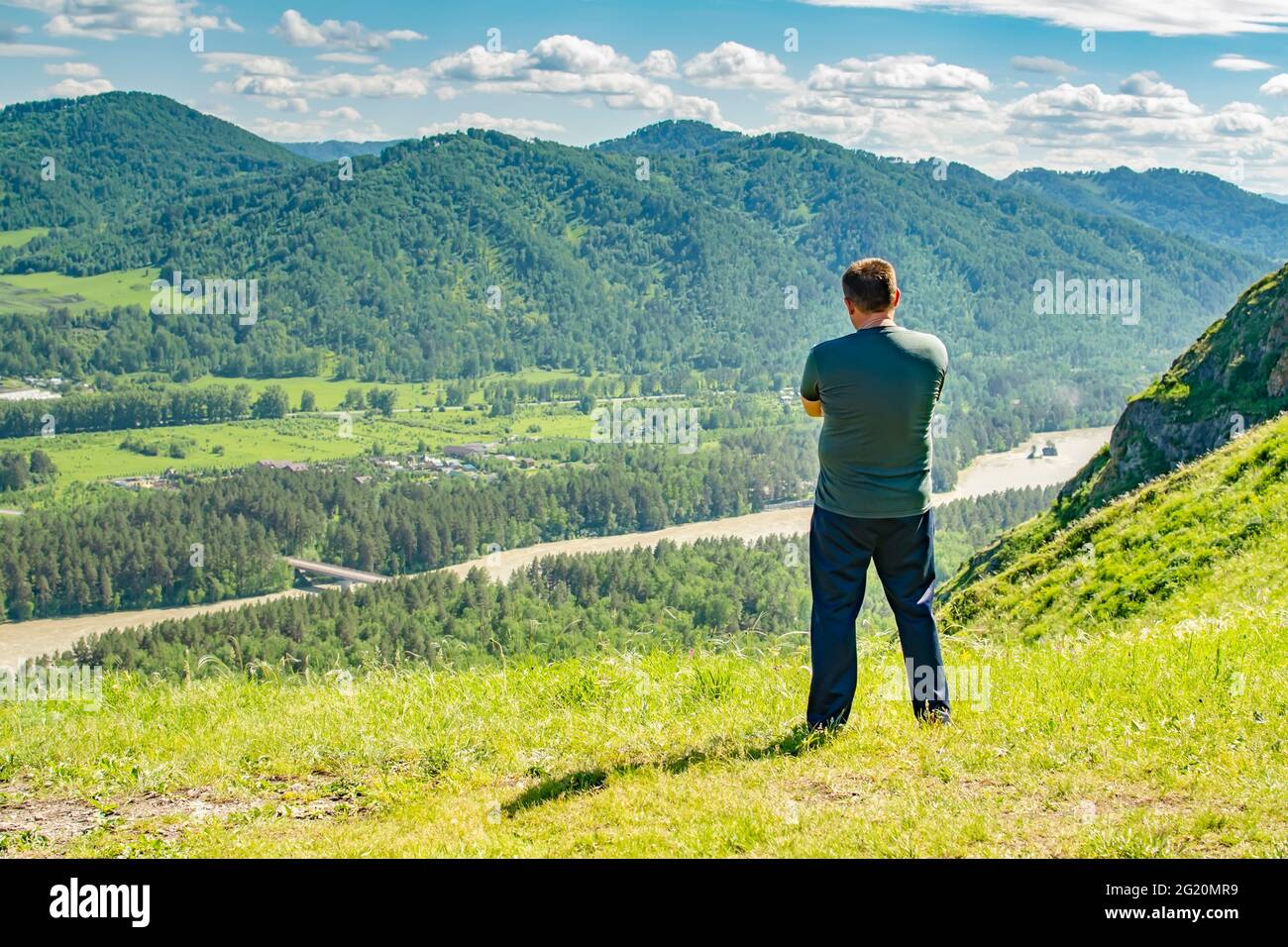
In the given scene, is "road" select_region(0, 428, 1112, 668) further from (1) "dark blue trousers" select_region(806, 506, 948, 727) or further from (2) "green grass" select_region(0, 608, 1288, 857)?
(1) "dark blue trousers" select_region(806, 506, 948, 727)

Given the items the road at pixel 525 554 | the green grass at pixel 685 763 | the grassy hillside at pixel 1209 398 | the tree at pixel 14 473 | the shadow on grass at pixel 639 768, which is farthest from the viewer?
the tree at pixel 14 473

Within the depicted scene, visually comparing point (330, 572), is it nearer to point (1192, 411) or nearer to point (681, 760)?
point (1192, 411)

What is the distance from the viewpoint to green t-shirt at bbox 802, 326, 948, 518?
25.5 ft

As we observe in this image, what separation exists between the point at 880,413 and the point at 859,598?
1390 millimetres

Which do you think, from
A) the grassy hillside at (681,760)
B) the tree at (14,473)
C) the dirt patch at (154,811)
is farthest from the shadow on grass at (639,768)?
the tree at (14,473)

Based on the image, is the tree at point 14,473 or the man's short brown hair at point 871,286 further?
the tree at point 14,473

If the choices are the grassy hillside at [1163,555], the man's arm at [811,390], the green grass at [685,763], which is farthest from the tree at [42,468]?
the man's arm at [811,390]

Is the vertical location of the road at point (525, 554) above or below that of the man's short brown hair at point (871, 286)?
below

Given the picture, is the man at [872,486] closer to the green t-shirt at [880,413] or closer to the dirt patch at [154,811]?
the green t-shirt at [880,413]

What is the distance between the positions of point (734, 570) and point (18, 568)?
83888mm

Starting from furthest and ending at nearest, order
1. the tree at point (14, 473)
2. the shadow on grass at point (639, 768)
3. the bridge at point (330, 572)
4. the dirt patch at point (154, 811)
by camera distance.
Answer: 1. the tree at point (14, 473)
2. the bridge at point (330, 572)
3. the shadow on grass at point (639, 768)
4. the dirt patch at point (154, 811)

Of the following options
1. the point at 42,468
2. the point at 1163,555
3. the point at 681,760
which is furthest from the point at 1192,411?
the point at 42,468

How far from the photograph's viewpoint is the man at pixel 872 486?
25.5 feet

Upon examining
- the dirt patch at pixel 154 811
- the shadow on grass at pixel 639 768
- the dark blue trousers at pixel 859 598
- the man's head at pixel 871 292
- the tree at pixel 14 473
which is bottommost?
the tree at pixel 14 473
